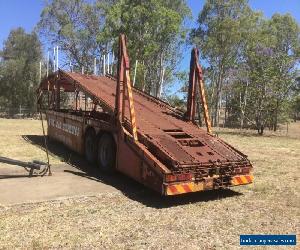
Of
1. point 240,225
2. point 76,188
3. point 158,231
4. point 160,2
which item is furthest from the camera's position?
point 160,2

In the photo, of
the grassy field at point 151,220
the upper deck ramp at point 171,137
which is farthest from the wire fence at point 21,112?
the grassy field at point 151,220

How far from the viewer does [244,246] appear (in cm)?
599

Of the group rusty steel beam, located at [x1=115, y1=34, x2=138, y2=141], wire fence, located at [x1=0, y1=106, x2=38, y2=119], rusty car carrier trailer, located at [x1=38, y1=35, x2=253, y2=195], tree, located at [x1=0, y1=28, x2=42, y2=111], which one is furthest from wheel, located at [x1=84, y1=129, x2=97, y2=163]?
tree, located at [x1=0, y1=28, x2=42, y2=111]

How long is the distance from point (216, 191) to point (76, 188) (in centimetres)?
289

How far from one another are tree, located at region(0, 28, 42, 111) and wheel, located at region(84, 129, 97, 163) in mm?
33875

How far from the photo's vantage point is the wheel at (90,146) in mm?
11438

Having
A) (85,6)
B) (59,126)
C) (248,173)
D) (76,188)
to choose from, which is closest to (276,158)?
(248,173)

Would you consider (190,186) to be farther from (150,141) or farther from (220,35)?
(220,35)

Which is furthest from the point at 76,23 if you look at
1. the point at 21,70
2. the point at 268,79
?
the point at 268,79

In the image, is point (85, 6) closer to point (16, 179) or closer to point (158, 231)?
point (16, 179)

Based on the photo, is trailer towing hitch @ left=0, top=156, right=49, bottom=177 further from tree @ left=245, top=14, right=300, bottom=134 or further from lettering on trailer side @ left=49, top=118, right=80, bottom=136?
tree @ left=245, top=14, right=300, bottom=134

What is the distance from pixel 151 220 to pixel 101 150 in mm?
4185

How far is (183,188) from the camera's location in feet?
26.1

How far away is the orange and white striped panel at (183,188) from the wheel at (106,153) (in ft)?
8.94
